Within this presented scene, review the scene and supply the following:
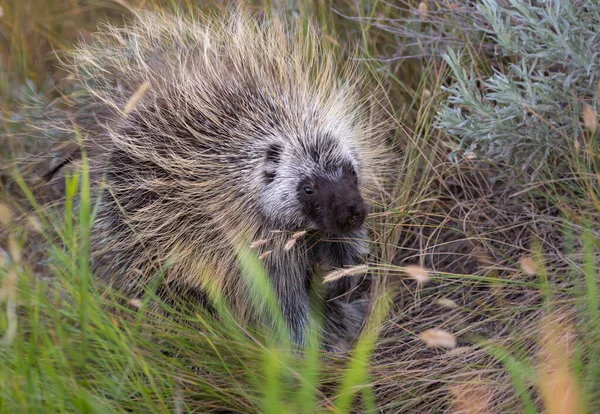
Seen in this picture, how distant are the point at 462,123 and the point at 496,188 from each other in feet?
1.85

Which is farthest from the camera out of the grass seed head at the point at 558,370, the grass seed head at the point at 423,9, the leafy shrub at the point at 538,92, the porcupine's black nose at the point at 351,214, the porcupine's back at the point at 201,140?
the grass seed head at the point at 423,9

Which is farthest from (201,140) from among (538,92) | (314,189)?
(538,92)

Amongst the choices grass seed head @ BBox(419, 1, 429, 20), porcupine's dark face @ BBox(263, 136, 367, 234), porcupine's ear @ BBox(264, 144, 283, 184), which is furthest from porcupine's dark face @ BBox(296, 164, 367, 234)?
grass seed head @ BBox(419, 1, 429, 20)

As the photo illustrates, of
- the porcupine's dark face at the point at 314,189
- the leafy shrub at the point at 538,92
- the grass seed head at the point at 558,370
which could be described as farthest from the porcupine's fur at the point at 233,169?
the grass seed head at the point at 558,370

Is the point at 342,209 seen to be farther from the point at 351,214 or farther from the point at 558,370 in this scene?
the point at 558,370

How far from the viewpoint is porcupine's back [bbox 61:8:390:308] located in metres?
2.65

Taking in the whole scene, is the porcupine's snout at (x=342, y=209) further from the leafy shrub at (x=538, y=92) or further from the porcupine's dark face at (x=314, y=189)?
the leafy shrub at (x=538, y=92)

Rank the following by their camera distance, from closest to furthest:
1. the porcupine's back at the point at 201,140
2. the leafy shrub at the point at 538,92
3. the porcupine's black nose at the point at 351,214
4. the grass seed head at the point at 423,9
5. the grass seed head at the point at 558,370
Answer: the grass seed head at the point at 558,370, the porcupine's black nose at the point at 351,214, the leafy shrub at the point at 538,92, the porcupine's back at the point at 201,140, the grass seed head at the point at 423,9

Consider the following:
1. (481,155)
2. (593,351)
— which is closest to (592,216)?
(481,155)

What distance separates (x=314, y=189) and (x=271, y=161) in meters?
0.23

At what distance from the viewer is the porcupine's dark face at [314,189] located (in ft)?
7.90

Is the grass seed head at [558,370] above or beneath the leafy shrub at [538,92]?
beneath

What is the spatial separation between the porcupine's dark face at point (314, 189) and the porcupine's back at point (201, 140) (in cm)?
5

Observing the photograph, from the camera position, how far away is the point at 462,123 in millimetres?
2654
